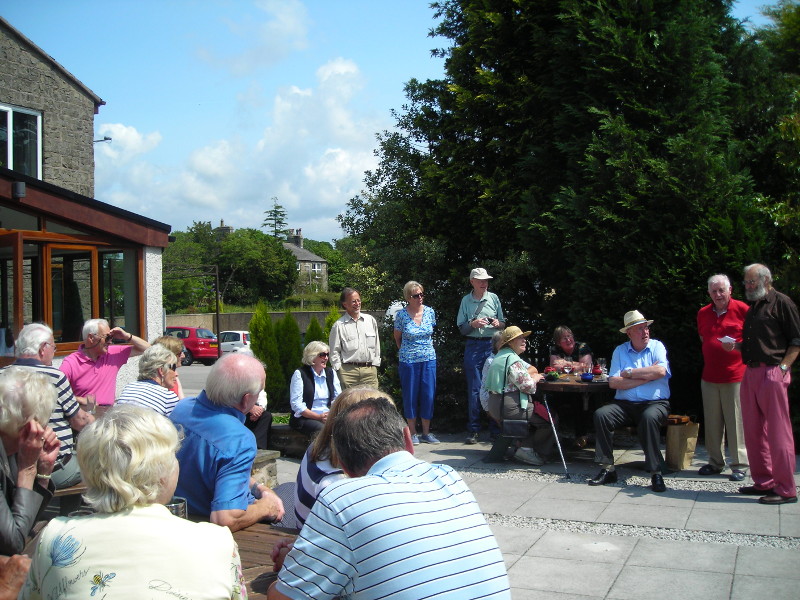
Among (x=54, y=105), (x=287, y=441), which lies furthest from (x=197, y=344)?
(x=287, y=441)

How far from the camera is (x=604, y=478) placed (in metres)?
6.68

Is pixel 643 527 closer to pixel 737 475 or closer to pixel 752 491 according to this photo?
pixel 752 491

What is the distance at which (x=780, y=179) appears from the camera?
8500 mm

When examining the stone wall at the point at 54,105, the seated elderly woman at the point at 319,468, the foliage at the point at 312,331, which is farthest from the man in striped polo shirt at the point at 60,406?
the stone wall at the point at 54,105

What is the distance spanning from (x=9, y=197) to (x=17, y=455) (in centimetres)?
662

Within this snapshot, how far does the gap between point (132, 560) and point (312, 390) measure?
5.40 metres

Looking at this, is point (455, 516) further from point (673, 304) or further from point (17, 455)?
point (673, 304)

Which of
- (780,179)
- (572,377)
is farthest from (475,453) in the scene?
(780,179)

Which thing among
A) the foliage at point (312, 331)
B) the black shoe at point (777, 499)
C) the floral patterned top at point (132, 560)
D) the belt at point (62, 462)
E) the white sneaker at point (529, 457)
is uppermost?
the foliage at point (312, 331)

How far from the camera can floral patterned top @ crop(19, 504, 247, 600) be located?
206 centimetres

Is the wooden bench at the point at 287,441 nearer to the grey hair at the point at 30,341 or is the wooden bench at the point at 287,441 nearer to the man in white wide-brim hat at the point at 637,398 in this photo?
the man in white wide-brim hat at the point at 637,398

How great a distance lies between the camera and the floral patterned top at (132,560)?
6.75 feet

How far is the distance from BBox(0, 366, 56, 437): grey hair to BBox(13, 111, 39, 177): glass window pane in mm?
13403

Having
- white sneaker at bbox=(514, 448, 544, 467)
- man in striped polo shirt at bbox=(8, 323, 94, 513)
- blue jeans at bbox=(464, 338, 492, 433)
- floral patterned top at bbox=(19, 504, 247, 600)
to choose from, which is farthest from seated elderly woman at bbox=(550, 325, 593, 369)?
floral patterned top at bbox=(19, 504, 247, 600)
